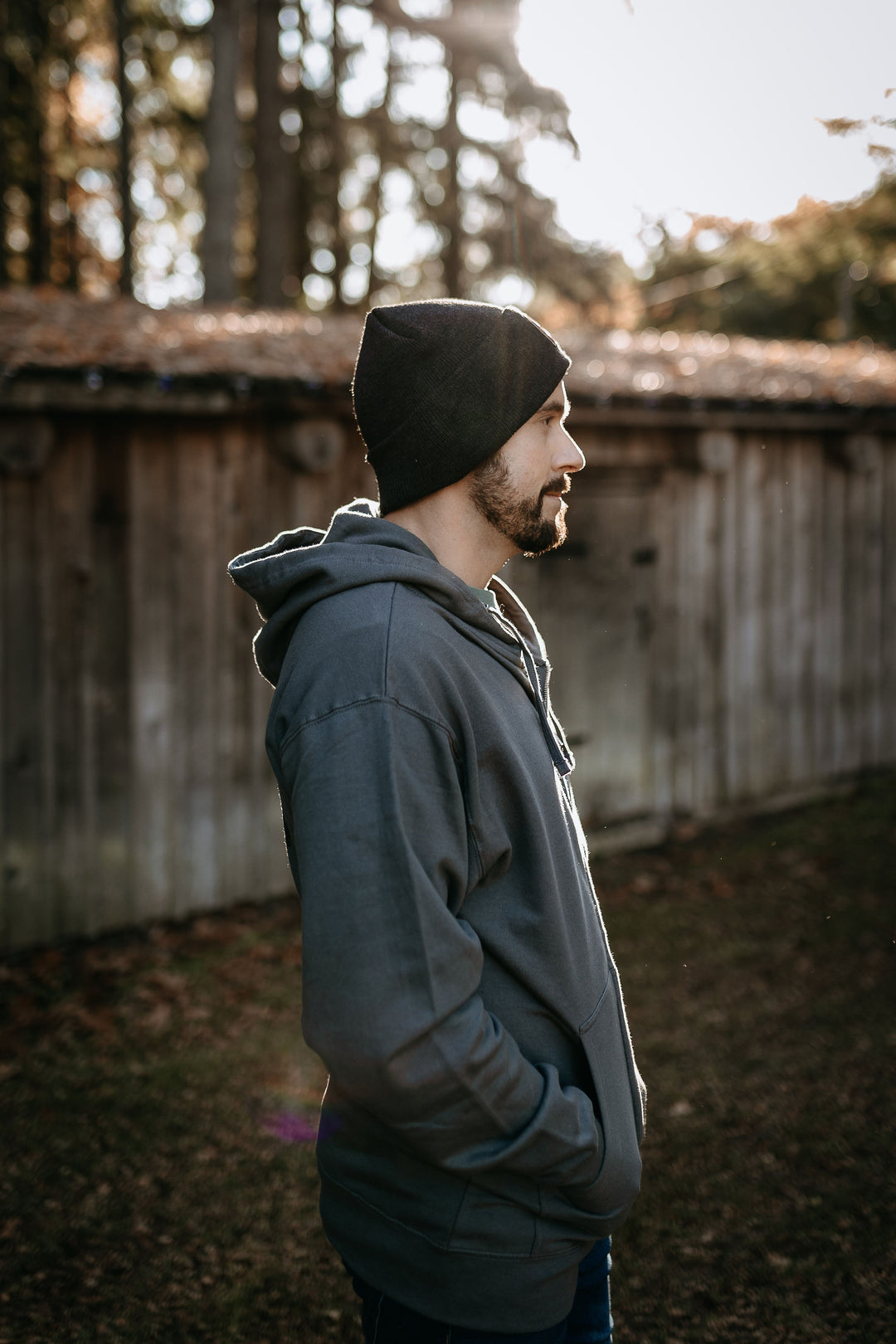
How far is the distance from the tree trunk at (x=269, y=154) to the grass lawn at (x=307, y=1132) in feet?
35.2

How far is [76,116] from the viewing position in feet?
64.2

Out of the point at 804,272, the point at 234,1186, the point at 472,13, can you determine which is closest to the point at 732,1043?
the point at 234,1186

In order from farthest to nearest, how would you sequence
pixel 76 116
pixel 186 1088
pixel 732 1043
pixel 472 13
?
pixel 76 116
pixel 472 13
pixel 732 1043
pixel 186 1088

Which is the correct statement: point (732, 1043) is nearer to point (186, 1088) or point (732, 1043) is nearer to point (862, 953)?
point (862, 953)

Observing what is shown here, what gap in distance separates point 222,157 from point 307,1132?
38.6 ft

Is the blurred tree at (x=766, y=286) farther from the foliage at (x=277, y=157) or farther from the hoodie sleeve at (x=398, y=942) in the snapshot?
the hoodie sleeve at (x=398, y=942)

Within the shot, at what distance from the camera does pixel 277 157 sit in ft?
48.6

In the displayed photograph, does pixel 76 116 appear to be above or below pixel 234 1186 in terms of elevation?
above

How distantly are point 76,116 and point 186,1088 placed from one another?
1957 cm

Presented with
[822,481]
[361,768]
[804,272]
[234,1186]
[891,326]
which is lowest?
[234,1186]

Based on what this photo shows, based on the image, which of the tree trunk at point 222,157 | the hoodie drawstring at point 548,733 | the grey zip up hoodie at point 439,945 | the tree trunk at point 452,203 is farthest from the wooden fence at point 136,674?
the tree trunk at point 452,203

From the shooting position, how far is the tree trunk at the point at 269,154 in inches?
580

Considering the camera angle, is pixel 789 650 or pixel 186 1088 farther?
pixel 789 650

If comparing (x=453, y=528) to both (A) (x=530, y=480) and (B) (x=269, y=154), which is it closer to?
(A) (x=530, y=480)
